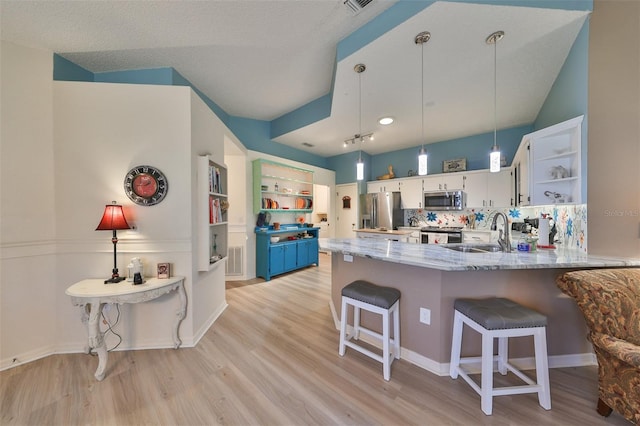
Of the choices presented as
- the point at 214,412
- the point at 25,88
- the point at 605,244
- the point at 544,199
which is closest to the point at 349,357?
the point at 214,412

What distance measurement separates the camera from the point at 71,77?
2.48 meters

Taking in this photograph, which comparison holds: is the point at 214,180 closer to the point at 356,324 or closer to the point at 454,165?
the point at 356,324

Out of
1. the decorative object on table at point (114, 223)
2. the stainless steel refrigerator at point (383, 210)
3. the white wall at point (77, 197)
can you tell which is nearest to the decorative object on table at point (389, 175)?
the stainless steel refrigerator at point (383, 210)

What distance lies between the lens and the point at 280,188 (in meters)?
4.91

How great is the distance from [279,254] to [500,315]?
11.6 ft

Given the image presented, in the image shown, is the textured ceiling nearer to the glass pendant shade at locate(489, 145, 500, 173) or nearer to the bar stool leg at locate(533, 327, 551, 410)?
the glass pendant shade at locate(489, 145, 500, 173)

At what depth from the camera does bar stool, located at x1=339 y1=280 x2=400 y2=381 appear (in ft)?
5.69

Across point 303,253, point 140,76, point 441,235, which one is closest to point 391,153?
point 441,235

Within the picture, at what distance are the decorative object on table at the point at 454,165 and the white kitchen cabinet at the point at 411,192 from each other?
1.89 ft

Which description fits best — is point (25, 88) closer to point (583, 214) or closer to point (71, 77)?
point (71, 77)

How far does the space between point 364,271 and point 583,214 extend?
6.80 ft

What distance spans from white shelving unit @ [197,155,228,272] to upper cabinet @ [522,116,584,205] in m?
3.58

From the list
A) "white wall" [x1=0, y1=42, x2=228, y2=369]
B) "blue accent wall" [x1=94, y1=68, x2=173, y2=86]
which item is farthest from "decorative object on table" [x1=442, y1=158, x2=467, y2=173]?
"blue accent wall" [x1=94, y1=68, x2=173, y2=86]

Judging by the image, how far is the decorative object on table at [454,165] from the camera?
4.70 meters
